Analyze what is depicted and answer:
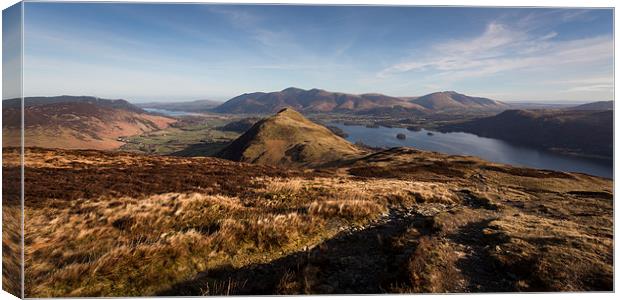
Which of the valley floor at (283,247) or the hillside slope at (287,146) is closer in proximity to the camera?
the valley floor at (283,247)

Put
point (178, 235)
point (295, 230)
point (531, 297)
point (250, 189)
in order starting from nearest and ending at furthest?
point (531, 297) → point (178, 235) → point (295, 230) → point (250, 189)

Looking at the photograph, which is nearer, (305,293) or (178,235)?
(305,293)

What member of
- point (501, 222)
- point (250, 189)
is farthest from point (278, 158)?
point (501, 222)

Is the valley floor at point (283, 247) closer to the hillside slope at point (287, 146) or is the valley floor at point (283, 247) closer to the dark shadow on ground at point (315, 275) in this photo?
the dark shadow on ground at point (315, 275)

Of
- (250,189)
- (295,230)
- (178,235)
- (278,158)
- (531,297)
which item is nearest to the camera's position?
(531,297)

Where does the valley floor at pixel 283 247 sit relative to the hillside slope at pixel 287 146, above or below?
above

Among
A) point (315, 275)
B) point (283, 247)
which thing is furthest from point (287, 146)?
point (315, 275)

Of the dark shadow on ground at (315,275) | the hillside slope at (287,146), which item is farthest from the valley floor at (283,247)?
the hillside slope at (287,146)

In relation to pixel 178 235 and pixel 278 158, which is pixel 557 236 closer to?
pixel 178 235

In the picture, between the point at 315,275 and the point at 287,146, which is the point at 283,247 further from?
the point at 287,146

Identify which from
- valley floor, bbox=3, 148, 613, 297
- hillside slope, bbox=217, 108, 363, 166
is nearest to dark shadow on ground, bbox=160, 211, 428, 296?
valley floor, bbox=3, 148, 613, 297
